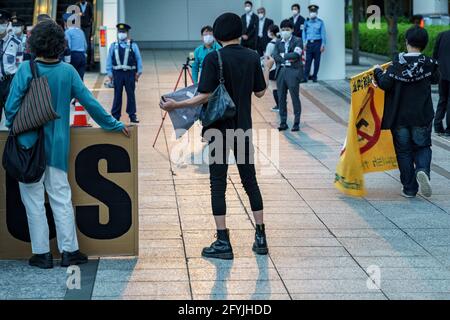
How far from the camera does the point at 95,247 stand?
7344mm

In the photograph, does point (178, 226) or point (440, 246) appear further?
point (178, 226)

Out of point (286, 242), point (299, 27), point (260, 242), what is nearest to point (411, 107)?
point (286, 242)

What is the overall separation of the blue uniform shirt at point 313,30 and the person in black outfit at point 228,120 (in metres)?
14.9

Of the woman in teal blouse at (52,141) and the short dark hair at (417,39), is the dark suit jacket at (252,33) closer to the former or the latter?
the short dark hair at (417,39)

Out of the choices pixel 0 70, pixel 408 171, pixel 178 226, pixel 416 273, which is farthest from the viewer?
pixel 0 70

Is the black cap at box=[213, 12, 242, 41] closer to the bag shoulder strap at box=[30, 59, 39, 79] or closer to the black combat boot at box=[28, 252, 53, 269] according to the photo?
the bag shoulder strap at box=[30, 59, 39, 79]

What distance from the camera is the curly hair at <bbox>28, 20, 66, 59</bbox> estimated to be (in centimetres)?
699

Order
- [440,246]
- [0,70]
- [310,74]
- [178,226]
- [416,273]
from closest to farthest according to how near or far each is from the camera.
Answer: [416,273]
[440,246]
[178,226]
[0,70]
[310,74]

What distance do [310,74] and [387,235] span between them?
607 inches

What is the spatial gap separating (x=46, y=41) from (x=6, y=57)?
6208 mm

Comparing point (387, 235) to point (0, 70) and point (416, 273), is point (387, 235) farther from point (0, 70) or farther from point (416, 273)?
point (0, 70)

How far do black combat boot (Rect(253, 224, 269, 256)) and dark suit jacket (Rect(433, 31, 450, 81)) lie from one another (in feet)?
24.5

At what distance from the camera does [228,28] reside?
7363 mm

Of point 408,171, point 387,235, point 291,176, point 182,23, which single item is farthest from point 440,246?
point 182,23
